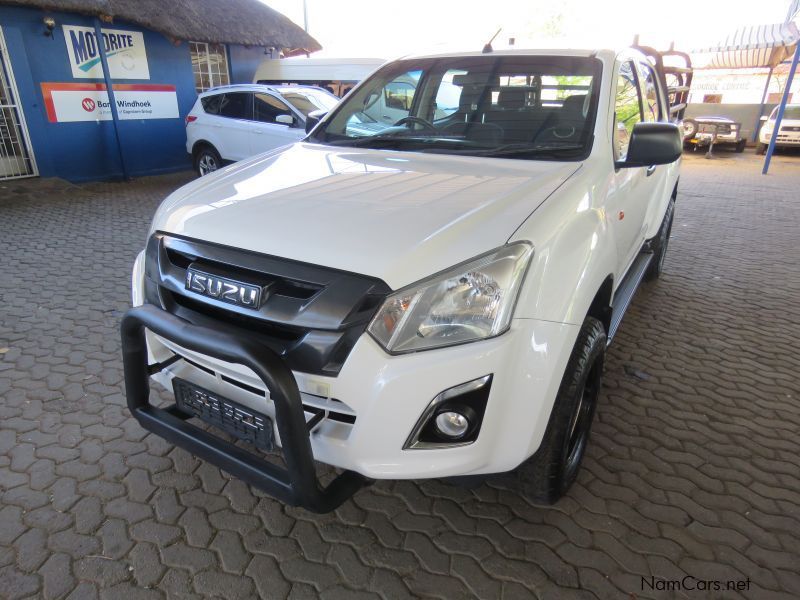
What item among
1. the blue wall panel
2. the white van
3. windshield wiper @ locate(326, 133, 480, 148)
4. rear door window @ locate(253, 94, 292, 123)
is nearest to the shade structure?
the white van

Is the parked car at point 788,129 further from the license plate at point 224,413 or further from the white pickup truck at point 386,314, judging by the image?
the license plate at point 224,413

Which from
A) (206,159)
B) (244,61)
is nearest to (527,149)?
(206,159)

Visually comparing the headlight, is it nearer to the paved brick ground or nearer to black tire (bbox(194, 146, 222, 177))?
the paved brick ground

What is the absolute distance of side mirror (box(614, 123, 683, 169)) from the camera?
2193 mm

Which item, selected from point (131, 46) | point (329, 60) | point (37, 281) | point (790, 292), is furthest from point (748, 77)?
point (37, 281)

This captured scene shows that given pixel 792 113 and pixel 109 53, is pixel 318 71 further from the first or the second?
pixel 792 113

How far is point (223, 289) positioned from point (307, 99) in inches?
291

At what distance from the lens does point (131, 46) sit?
953 cm

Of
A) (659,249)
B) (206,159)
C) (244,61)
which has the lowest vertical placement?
(659,249)

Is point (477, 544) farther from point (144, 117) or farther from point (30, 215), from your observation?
point (144, 117)

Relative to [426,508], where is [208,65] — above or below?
above

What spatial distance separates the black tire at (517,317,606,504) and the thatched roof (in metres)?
9.75

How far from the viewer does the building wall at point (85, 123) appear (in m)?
8.27

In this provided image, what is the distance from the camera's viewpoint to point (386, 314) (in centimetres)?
155
